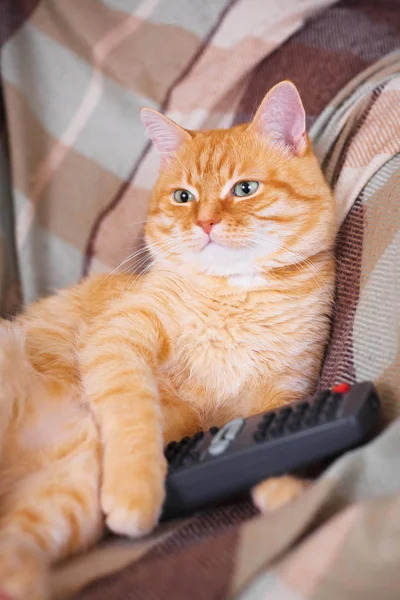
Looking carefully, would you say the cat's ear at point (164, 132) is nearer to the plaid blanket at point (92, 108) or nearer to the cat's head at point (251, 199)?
the cat's head at point (251, 199)

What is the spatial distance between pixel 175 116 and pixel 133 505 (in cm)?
146

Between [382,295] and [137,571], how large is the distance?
743 mm

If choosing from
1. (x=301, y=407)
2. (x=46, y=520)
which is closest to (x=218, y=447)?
(x=301, y=407)

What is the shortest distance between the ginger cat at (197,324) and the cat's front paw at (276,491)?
0.22m

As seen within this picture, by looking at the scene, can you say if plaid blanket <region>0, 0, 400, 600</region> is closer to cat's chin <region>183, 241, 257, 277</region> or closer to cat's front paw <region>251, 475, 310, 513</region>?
cat's front paw <region>251, 475, 310, 513</region>

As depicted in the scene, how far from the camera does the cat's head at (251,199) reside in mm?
1432

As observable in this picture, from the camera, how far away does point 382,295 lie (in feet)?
4.10

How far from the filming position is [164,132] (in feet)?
5.55

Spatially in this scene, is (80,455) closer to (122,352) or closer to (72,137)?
(122,352)

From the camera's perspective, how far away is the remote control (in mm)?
1016

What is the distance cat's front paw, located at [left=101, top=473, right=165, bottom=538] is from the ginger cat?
0.11 metres


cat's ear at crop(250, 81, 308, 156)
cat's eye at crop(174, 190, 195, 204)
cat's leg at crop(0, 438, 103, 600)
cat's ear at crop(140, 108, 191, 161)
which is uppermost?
cat's ear at crop(250, 81, 308, 156)

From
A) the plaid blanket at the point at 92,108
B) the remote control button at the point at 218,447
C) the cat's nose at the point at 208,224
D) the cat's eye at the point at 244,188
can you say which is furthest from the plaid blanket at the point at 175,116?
the cat's nose at the point at 208,224

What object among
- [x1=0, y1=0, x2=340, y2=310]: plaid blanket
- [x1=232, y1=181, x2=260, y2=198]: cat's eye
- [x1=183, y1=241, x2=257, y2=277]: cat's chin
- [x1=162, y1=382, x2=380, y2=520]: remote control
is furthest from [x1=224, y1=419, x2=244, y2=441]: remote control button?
[x1=0, y1=0, x2=340, y2=310]: plaid blanket
